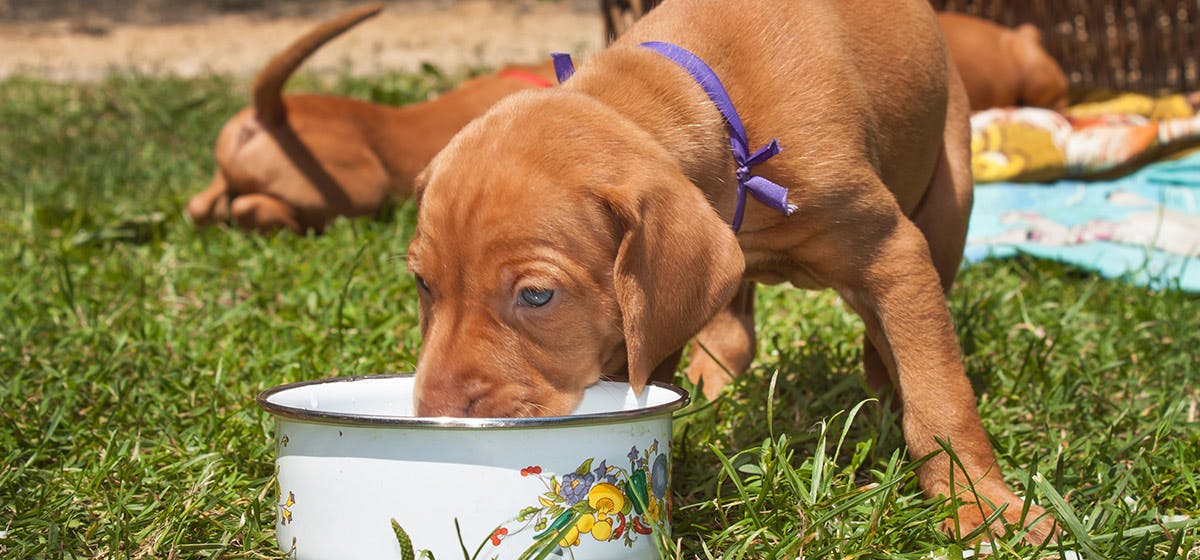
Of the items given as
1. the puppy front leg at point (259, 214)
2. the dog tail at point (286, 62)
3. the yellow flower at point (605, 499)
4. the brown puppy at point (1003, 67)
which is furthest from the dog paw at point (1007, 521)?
the brown puppy at point (1003, 67)

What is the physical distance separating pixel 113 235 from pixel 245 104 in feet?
8.61

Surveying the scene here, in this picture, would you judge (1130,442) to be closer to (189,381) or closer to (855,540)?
(855,540)

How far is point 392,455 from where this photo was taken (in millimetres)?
1853

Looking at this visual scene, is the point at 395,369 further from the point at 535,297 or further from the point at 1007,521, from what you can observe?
the point at 1007,521

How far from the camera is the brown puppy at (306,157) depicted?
5469 mm

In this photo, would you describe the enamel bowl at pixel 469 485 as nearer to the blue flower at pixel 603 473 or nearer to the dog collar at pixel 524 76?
the blue flower at pixel 603 473

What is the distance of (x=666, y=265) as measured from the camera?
2100 mm

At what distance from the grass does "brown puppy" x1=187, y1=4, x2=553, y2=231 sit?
29 centimetres

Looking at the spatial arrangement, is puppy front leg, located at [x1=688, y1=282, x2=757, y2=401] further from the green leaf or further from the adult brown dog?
the green leaf

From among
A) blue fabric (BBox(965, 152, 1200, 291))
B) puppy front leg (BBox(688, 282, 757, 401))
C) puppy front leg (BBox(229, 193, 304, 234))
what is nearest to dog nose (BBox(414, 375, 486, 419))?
puppy front leg (BBox(688, 282, 757, 401))

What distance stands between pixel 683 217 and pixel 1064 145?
442 centimetres

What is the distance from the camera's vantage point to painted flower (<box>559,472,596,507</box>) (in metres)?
1.88

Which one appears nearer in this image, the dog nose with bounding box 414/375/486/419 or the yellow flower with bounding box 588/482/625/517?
the yellow flower with bounding box 588/482/625/517

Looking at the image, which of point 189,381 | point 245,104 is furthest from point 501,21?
point 189,381
